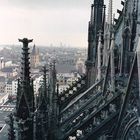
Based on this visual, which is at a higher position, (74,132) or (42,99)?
(42,99)

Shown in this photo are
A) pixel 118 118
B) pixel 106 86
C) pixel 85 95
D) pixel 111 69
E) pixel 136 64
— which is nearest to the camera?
pixel 136 64

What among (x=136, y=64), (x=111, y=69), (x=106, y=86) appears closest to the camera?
(x=136, y=64)

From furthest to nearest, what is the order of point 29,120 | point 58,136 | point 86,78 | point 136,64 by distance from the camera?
point 86,78 < point 58,136 < point 136,64 < point 29,120

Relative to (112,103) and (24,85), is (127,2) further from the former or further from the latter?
(24,85)

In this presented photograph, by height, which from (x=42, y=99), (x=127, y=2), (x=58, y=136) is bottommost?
(x=58, y=136)

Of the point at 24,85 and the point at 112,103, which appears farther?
the point at 112,103

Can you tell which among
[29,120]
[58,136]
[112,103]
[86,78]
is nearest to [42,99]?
[58,136]

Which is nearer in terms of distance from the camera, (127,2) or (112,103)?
(112,103)

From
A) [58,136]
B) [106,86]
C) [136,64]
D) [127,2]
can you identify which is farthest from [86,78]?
[136,64]

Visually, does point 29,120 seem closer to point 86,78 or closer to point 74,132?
point 74,132
